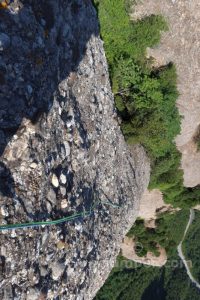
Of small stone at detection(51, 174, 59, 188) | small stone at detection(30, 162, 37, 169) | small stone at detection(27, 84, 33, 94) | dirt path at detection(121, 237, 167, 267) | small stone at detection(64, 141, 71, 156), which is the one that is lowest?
dirt path at detection(121, 237, 167, 267)

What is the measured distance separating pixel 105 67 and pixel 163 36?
5.11 m

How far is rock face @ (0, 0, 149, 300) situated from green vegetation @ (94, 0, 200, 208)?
2.19 m

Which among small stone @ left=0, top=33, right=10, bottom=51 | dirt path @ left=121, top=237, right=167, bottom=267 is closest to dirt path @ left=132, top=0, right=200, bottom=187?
small stone @ left=0, top=33, right=10, bottom=51

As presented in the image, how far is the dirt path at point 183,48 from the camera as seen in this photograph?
63.8 ft

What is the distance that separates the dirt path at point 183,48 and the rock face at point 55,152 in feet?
16.1

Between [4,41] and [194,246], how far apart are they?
1652 inches

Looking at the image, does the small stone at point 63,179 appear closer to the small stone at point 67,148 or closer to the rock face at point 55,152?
the rock face at point 55,152

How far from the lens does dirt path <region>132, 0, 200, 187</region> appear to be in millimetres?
19453

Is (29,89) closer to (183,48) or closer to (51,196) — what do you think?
(51,196)

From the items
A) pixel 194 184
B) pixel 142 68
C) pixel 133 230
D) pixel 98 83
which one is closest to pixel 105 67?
pixel 98 83

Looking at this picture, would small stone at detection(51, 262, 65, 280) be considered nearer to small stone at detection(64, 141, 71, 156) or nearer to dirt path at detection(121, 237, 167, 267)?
small stone at detection(64, 141, 71, 156)

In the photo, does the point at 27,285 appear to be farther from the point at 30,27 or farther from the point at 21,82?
the point at 30,27

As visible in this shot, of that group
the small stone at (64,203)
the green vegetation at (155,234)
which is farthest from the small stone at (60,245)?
the green vegetation at (155,234)

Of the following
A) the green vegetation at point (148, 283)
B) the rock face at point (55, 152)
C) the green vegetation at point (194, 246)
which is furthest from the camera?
the green vegetation at point (194, 246)
